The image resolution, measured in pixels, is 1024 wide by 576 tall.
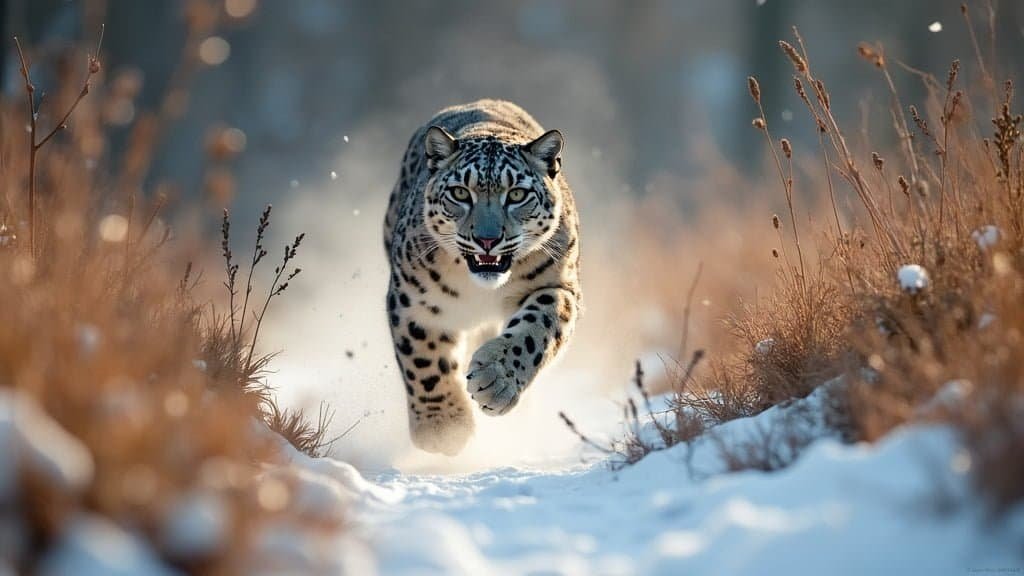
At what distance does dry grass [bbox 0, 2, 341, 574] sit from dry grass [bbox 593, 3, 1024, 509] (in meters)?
1.67

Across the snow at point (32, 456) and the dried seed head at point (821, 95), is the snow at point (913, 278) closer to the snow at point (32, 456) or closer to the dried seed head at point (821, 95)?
the dried seed head at point (821, 95)

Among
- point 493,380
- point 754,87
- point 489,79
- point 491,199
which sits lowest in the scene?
point 493,380

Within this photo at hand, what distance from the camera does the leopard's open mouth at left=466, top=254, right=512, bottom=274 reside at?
543cm

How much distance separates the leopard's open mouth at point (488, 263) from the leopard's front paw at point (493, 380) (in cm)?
47

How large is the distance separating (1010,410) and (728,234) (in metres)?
7.83

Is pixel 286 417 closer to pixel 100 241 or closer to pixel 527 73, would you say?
pixel 100 241

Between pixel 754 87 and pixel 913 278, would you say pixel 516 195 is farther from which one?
pixel 913 278

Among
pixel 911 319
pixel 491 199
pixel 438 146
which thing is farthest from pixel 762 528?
pixel 438 146

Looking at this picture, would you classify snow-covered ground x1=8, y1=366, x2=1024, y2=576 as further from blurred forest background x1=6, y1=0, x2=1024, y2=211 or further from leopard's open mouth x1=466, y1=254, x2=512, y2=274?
blurred forest background x1=6, y1=0, x2=1024, y2=211

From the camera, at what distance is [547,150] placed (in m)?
5.96

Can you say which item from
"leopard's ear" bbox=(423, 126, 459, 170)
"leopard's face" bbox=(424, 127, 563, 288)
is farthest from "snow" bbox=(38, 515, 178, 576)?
"leopard's ear" bbox=(423, 126, 459, 170)

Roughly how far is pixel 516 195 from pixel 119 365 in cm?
318

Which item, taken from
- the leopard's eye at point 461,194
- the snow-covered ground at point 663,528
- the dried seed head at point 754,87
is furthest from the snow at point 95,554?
the leopard's eye at point 461,194

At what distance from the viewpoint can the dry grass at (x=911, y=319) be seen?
2.91 m
